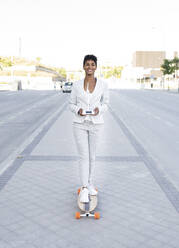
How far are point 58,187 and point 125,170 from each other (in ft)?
→ 5.03

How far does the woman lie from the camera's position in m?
4.15

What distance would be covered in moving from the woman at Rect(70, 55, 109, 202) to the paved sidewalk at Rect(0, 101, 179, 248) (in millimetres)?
463

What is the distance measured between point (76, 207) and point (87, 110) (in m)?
1.23

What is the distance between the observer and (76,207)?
4410mm

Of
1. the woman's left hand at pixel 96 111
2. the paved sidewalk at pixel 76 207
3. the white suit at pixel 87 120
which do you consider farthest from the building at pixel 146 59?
the woman's left hand at pixel 96 111

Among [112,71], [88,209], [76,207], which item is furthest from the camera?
[112,71]

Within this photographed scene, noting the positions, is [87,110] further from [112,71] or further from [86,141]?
[112,71]

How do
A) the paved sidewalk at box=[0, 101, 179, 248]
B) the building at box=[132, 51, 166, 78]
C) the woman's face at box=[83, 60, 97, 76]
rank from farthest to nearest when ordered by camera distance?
the building at box=[132, 51, 166, 78] → the woman's face at box=[83, 60, 97, 76] → the paved sidewalk at box=[0, 101, 179, 248]

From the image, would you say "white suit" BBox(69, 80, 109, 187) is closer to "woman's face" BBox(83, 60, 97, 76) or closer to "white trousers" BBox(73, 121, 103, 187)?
"white trousers" BBox(73, 121, 103, 187)

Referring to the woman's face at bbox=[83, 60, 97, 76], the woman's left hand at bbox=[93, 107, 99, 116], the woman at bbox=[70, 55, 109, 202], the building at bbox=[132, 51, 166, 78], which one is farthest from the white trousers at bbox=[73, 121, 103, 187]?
the building at bbox=[132, 51, 166, 78]

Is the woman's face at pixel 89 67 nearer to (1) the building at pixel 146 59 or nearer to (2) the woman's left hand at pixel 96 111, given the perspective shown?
(2) the woman's left hand at pixel 96 111

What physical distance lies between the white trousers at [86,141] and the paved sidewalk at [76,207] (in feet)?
1.57

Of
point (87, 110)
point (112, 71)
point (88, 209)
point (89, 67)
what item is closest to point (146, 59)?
point (112, 71)

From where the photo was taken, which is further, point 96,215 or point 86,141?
point 86,141
